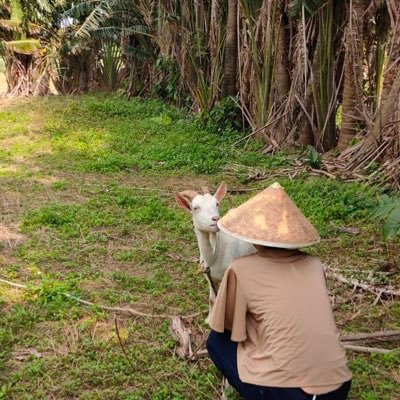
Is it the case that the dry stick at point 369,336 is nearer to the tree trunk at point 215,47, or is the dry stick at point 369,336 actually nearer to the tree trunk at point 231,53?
the tree trunk at point 231,53

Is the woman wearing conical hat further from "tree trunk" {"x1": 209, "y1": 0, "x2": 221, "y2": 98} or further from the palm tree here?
the palm tree

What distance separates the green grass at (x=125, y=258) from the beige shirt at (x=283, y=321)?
0.76 m

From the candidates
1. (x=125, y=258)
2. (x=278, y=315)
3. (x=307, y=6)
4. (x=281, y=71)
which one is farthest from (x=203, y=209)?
(x=281, y=71)

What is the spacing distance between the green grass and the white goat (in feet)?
1.71

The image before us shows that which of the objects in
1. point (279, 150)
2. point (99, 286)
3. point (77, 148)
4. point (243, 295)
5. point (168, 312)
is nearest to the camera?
point (243, 295)

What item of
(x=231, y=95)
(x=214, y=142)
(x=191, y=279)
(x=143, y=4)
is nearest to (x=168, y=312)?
(x=191, y=279)

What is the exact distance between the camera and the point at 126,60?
16.9 m

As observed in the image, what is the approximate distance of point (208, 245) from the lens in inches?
145

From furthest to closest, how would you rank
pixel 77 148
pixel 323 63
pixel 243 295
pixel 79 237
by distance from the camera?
pixel 77 148
pixel 323 63
pixel 79 237
pixel 243 295

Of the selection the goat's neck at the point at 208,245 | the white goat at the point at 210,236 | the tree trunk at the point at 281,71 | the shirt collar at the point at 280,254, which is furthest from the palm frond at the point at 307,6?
the shirt collar at the point at 280,254

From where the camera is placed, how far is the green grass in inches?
135

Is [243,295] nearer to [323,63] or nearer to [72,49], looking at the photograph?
[323,63]

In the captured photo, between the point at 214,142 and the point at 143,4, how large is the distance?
6281 millimetres

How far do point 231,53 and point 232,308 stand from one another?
8721mm
